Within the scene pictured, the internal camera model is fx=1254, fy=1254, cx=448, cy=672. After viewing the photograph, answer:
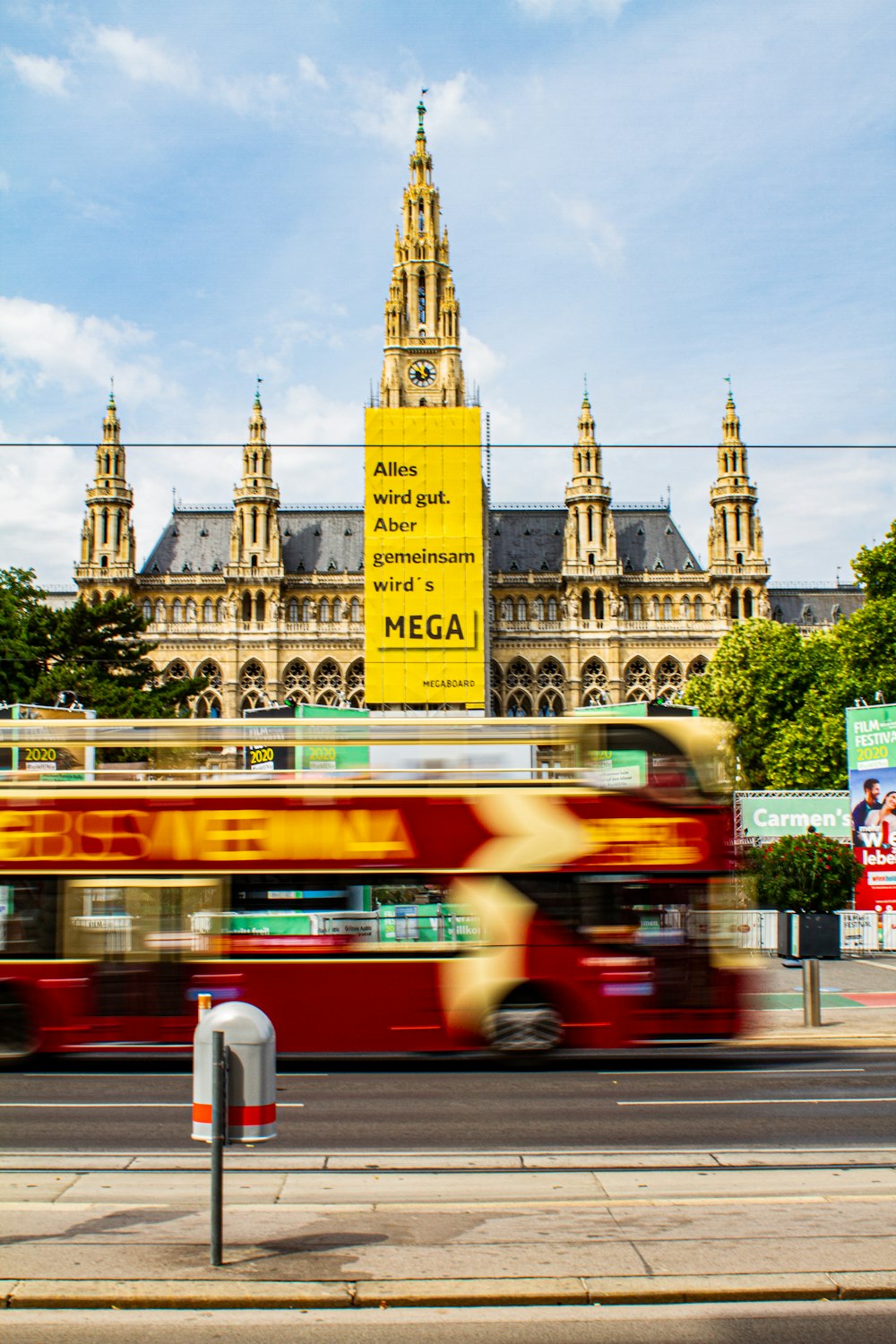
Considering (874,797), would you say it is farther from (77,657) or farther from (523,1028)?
(77,657)

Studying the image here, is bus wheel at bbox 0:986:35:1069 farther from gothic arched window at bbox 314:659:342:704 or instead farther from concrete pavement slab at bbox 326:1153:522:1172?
gothic arched window at bbox 314:659:342:704

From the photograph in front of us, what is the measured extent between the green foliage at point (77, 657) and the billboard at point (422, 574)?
11238 mm

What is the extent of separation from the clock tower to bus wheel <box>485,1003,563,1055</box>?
82840 mm

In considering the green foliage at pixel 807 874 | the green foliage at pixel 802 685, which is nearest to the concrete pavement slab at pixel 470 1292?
the green foliage at pixel 807 874

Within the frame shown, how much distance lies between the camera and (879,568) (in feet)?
185

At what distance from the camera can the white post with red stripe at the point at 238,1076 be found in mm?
7383

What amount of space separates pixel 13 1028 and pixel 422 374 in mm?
86565

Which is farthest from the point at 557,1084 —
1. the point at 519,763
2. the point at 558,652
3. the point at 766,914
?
the point at 558,652

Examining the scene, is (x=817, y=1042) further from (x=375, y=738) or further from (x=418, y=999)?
(x=375, y=738)

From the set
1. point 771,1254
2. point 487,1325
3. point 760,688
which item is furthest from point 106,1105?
point 760,688

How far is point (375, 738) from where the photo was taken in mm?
15797

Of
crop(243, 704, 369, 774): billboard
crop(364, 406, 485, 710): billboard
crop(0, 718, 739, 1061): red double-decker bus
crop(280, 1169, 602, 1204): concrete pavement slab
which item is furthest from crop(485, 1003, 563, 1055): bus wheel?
crop(364, 406, 485, 710): billboard

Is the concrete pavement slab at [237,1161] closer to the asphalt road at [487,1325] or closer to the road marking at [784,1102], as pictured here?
the asphalt road at [487,1325]

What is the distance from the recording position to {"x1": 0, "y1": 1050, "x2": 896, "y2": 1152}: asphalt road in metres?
11.6
